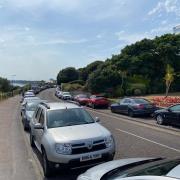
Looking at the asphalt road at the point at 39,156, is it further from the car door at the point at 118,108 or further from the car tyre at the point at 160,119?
the car door at the point at 118,108

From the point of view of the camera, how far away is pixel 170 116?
62.6ft

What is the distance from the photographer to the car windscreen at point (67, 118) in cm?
986

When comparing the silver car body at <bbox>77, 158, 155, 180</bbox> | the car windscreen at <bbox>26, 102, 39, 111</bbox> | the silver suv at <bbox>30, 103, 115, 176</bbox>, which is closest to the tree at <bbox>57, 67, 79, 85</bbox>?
the car windscreen at <bbox>26, 102, 39, 111</bbox>

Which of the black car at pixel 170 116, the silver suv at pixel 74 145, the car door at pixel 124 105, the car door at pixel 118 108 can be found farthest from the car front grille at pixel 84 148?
the car door at pixel 118 108

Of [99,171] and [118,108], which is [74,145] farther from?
[118,108]

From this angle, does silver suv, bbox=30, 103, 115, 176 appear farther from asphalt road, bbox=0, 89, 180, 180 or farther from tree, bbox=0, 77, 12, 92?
tree, bbox=0, 77, 12, 92

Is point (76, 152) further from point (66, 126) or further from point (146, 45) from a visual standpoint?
point (146, 45)

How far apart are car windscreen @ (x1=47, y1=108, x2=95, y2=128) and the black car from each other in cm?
925

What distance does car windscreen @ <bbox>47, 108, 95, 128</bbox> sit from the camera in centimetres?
986

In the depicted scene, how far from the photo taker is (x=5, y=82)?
105688 millimetres

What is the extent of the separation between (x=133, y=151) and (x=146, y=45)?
184ft

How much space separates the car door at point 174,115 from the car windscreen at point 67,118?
9.15m

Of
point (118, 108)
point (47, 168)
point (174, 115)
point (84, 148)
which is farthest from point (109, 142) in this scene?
point (118, 108)

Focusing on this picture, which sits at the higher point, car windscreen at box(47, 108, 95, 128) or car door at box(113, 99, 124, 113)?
car windscreen at box(47, 108, 95, 128)
